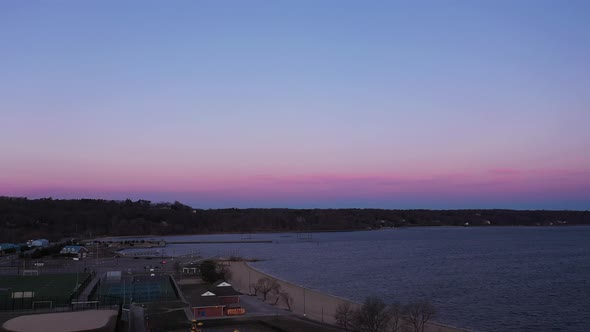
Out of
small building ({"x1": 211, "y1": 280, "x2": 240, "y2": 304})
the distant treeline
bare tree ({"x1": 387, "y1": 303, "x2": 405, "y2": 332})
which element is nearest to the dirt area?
small building ({"x1": 211, "y1": 280, "x2": 240, "y2": 304})

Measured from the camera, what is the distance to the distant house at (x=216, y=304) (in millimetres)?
28311

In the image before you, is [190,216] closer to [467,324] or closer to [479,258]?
[479,258]

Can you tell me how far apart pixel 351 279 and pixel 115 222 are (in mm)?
117803

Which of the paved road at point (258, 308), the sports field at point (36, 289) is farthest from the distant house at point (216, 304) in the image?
the sports field at point (36, 289)

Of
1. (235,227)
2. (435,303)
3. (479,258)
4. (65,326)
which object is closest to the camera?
(65,326)

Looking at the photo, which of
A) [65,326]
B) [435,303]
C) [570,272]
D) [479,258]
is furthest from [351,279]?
[65,326]

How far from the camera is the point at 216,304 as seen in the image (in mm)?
28562

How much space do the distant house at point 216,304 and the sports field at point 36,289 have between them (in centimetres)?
684

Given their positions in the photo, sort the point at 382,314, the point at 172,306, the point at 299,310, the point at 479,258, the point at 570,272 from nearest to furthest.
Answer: the point at 382,314, the point at 172,306, the point at 299,310, the point at 570,272, the point at 479,258

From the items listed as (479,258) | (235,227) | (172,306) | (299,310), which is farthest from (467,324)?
(235,227)

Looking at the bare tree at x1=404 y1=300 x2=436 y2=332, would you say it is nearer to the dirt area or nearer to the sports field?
the dirt area

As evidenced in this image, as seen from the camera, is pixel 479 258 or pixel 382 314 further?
pixel 479 258

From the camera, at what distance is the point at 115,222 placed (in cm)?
15375

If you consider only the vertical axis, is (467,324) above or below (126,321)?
below
